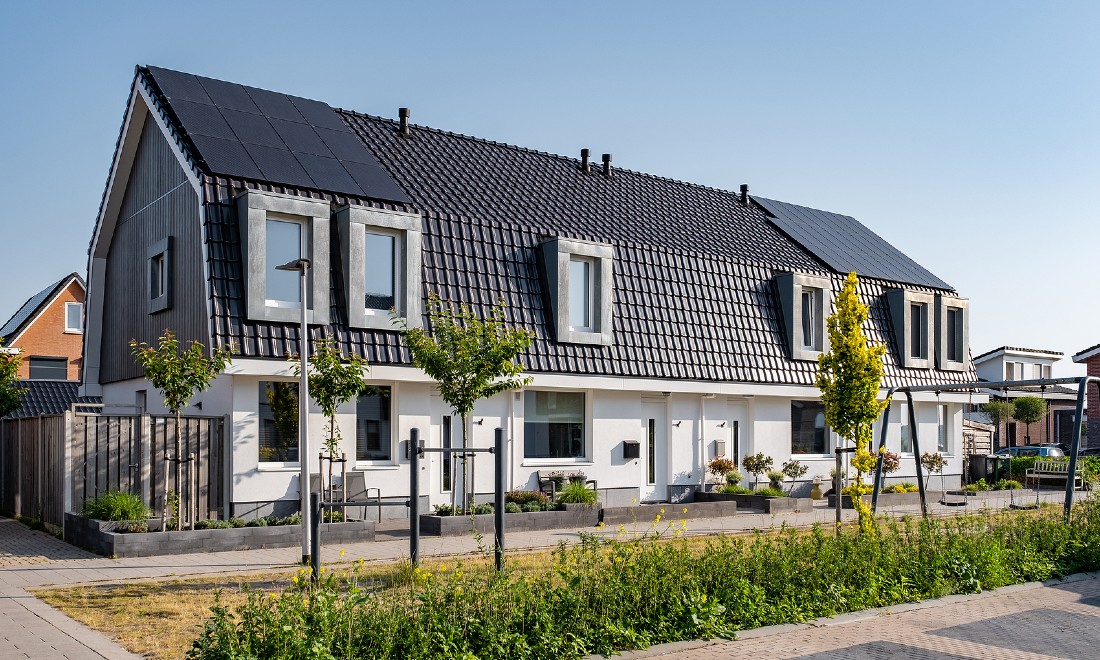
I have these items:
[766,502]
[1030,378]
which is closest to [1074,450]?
[766,502]

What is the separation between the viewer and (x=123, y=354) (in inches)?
834

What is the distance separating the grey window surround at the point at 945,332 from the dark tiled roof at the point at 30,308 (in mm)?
34606

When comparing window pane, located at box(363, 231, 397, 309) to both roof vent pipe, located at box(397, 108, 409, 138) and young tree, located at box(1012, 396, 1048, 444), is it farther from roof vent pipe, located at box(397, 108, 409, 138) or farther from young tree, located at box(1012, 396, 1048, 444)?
young tree, located at box(1012, 396, 1048, 444)

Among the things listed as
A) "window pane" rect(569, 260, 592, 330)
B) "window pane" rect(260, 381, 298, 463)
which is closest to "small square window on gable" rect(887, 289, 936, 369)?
"window pane" rect(569, 260, 592, 330)

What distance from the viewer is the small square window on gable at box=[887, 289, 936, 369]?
27562mm

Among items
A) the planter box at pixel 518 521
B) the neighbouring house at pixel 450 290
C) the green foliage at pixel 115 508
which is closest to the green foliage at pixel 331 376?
the neighbouring house at pixel 450 290

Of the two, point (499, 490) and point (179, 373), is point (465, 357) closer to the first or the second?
point (179, 373)

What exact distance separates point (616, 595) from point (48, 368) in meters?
40.2

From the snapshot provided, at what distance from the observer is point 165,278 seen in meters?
19.0

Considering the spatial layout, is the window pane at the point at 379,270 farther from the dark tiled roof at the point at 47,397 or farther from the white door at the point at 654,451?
the dark tiled roof at the point at 47,397

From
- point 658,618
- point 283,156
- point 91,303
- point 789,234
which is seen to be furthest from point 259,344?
point 789,234

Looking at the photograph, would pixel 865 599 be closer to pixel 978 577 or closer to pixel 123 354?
pixel 978 577

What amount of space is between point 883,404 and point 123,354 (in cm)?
1500

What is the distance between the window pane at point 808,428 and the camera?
84.2 ft
